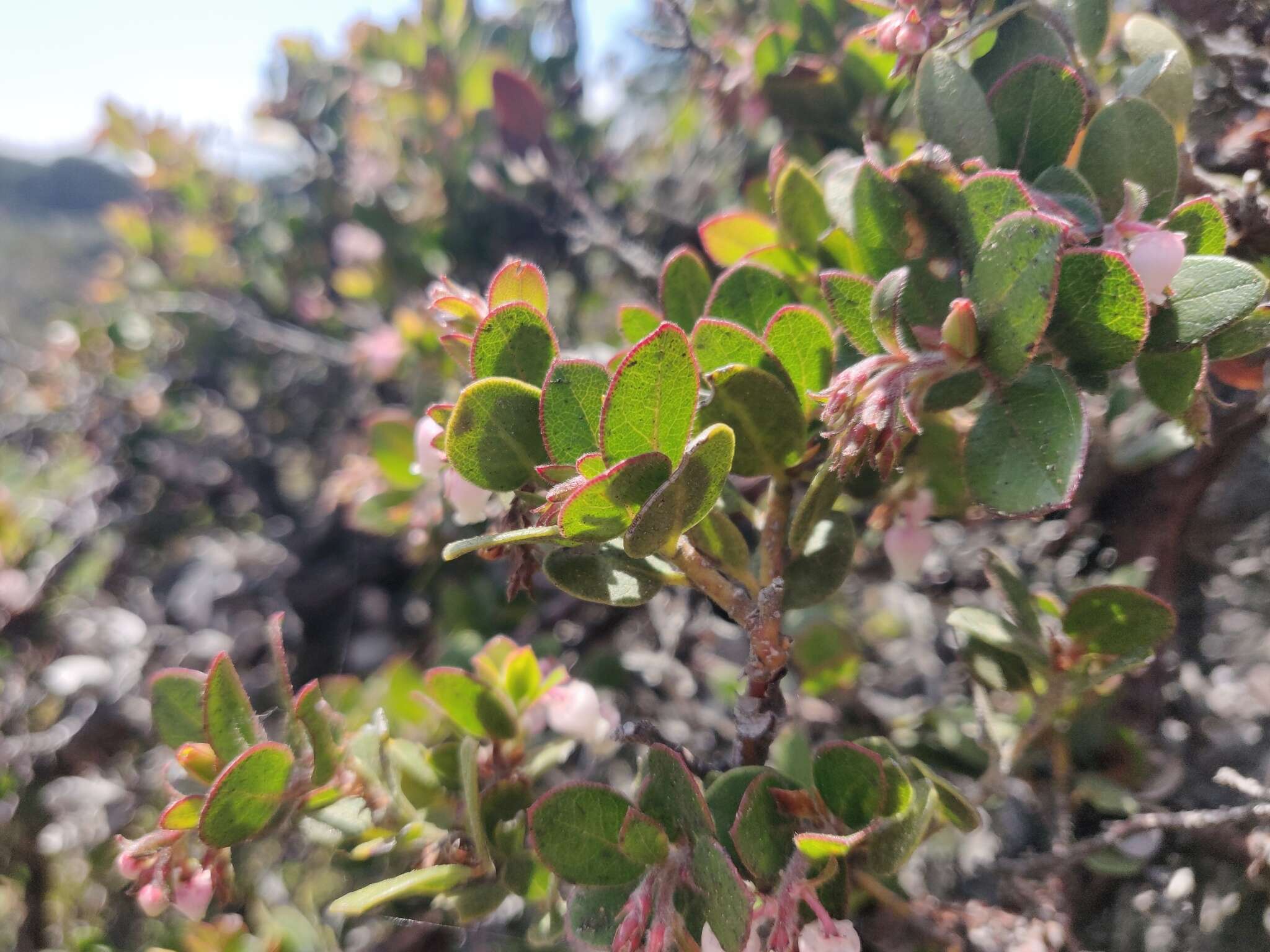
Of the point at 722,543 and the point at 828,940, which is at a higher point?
the point at 722,543

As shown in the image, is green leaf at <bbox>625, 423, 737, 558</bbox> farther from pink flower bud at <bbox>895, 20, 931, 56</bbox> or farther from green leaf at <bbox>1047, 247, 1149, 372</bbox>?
pink flower bud at <bbox>895, 20, 931, 56</bbox>

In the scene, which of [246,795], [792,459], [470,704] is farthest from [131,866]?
[792,459]

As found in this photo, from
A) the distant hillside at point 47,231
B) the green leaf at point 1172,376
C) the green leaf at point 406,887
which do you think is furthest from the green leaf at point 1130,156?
the distant hillside at point 47,231

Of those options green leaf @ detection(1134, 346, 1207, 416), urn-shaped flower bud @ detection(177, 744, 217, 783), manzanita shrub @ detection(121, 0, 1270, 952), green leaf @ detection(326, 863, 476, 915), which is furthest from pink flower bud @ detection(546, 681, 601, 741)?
green leaf @ detection(1134, 346, 1207, 416)

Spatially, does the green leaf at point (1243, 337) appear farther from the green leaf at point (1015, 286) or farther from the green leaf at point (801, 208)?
the green leaf at point (801, 208)

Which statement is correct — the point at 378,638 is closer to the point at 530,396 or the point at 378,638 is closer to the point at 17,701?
the point at 17,701

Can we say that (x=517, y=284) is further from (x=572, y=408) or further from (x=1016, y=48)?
(x=1016, y=48)
